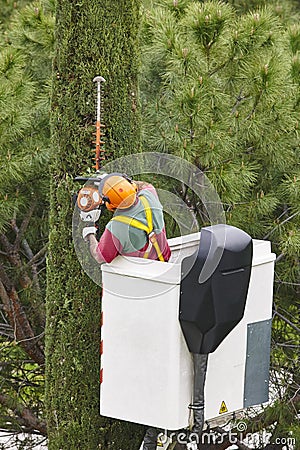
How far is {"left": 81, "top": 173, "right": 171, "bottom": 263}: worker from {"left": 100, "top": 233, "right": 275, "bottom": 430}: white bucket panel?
0.07m

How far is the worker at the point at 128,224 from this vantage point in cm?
378

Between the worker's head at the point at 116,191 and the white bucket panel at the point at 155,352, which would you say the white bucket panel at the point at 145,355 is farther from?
the worker's head at the point at 116,191

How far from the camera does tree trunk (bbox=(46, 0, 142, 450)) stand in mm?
4441

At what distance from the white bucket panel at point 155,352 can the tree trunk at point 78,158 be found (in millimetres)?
636

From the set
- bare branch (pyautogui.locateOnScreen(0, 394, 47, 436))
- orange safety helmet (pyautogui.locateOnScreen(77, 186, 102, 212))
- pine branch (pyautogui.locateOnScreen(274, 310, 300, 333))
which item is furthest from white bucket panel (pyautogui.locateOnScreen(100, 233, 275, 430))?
bare branch (pyautogui.locateOnScreen(0, 394, 47, 436))

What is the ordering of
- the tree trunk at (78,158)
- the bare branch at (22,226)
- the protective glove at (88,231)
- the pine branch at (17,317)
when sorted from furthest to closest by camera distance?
1. the pine branch at (17,317)
2. the bare branch at (22,226)
3. the tree trunk at (78,158)
4. the protective glove at (88,231)

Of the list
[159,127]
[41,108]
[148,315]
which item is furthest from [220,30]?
[148,315]

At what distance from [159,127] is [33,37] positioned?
1.14 meters

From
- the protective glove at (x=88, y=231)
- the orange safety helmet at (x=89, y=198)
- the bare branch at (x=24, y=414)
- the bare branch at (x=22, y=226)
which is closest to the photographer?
the orange safety helmet at (x=89, y=198)

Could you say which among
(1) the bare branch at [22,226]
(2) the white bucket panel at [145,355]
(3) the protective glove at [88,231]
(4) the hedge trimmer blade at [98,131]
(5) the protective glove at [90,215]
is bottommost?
(2) the white bucket panel at [145,355]

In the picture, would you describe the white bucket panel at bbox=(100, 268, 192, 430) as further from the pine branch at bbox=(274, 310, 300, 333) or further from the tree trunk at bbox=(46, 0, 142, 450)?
the pine branch at bbox=(274, 310, 300, 333)

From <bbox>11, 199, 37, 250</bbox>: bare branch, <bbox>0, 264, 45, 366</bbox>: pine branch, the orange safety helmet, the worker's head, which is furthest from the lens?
<bbox>0, 264, 45, 366</bbox>: pine branch
